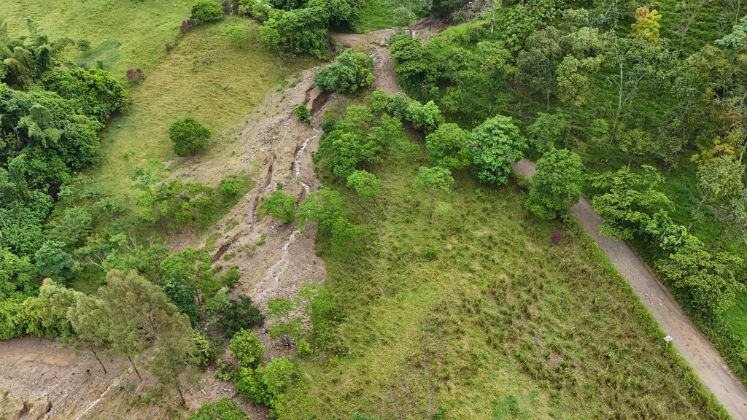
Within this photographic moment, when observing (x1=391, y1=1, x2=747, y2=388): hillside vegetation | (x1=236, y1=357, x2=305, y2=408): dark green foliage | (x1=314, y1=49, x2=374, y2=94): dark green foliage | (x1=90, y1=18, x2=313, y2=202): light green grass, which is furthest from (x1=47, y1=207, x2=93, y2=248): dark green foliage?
(x1=391, y1=1, x2=747, y2=388): hillside vegetation

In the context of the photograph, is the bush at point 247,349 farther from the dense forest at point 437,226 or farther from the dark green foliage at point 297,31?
the dark green foliage at point 297,31

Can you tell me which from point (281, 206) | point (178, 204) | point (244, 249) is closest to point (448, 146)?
point (281, 206)

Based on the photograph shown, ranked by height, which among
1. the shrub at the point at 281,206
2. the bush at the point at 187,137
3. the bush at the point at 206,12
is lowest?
the shrub at the point at 281,206

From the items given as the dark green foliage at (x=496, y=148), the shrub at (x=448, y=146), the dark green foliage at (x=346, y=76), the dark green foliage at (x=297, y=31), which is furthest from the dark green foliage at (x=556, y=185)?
the dark green foliage at (x=297, y=31)

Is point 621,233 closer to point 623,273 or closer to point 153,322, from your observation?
point 623,273

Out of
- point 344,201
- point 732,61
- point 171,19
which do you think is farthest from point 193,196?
point 732,61

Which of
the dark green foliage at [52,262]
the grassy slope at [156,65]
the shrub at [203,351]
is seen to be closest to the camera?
the shrub at [203,351]
